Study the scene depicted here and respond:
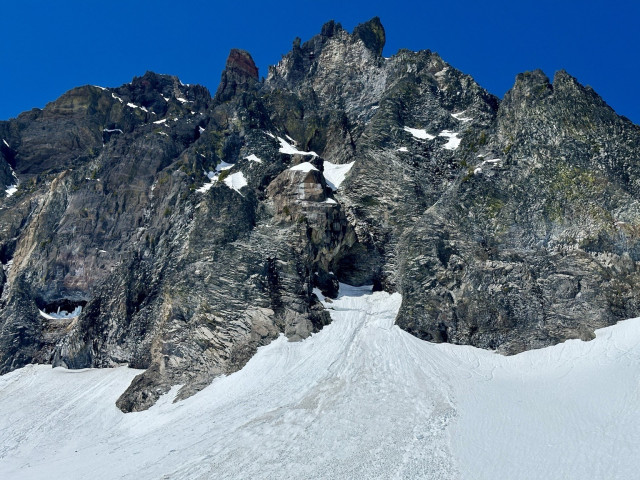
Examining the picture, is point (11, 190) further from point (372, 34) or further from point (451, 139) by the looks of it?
point (451, 139)

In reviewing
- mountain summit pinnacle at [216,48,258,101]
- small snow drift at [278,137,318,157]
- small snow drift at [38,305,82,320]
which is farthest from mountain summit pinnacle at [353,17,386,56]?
small snow drift at [38,305,82,320]

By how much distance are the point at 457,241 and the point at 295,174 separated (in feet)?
64.6

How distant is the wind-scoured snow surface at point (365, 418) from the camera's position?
21.8 metres

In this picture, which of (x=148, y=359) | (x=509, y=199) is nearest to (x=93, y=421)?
(x=148, y=359)

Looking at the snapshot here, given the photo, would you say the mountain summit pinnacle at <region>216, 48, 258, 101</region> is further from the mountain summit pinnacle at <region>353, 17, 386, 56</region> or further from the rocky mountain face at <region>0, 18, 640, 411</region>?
the mountain summit pinnacle at <region>353, 17, 386, 56</region>

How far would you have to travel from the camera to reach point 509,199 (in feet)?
144

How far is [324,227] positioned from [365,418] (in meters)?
25.6

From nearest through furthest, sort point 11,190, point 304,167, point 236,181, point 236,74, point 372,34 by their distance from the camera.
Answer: point 304,167
point 236,181
point 11,190
point 372,34
point 236,74

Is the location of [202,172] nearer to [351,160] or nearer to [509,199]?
[351,160]

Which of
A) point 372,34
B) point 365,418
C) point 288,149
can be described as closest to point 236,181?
point 288,149

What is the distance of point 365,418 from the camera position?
88.1ft

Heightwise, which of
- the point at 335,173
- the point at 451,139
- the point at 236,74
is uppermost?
the point at 236,74

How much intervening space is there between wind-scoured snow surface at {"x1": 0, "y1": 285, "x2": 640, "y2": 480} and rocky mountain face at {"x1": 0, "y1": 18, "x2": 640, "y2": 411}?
2788mm

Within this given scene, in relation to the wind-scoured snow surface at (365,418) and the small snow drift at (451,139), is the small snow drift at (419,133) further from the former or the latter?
the wind-scoured snow surface at (365,418)
